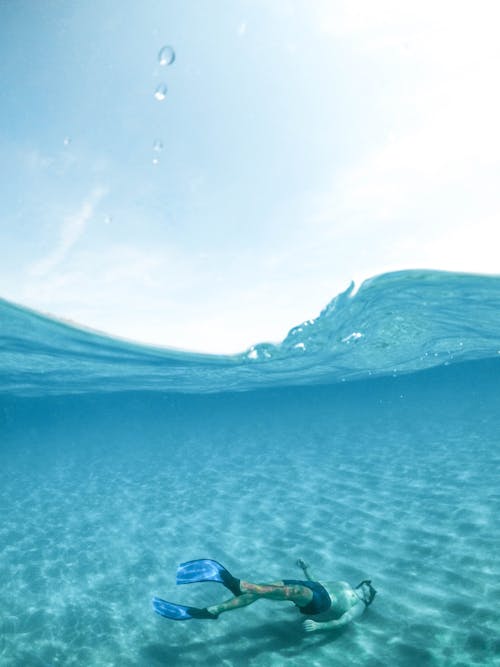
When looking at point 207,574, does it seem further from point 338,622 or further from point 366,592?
point 366,592

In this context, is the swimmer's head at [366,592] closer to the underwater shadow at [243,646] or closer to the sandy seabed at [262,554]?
the sandy seabed at [262,554]

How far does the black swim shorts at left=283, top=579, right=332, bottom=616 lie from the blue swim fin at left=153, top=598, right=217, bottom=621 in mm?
1194

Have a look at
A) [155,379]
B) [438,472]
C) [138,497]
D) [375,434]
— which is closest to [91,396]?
[155,379]

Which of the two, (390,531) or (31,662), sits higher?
(390,531)

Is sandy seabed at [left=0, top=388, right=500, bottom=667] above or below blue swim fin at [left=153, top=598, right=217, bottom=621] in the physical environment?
below

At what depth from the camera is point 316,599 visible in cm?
532

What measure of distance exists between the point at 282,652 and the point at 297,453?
1538 cm

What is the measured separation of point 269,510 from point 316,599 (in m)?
6.58

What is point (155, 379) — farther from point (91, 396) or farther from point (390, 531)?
point (390, 531)

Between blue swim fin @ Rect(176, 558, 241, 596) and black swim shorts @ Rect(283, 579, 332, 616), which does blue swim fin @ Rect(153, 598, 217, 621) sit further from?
black swim shorts @ Rect(283, 579, 332, 616)

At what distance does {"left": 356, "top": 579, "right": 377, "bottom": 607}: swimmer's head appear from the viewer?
19.1ft

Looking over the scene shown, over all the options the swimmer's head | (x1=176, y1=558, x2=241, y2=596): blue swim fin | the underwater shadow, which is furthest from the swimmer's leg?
the swimmer's head

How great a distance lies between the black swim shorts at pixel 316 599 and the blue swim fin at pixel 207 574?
30.2 inches

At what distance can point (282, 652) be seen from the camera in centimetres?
527
